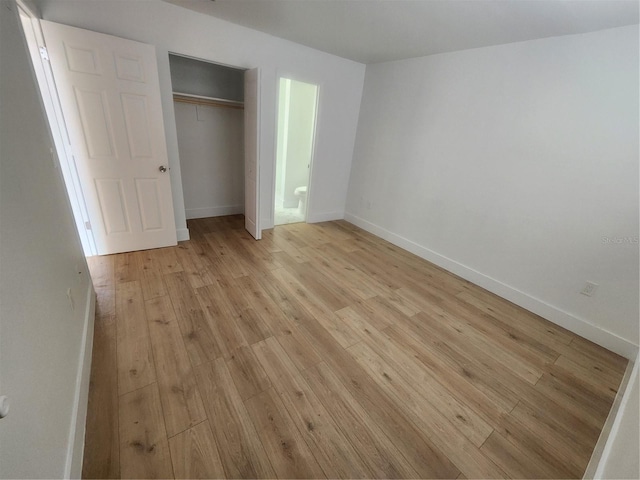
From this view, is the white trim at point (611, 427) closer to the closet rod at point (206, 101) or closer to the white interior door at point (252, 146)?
the white interior door at point (252, 146)

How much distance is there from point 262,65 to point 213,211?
217 centimetres

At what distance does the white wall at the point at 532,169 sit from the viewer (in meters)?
1.94

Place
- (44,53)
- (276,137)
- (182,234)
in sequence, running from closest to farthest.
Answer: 1. (44,53)
2. (182,234)
3. (276,137)

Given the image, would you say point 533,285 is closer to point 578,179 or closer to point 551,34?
point 578,179

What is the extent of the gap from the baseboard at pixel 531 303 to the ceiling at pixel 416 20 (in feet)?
7.17

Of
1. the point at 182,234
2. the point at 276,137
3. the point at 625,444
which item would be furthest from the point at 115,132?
the point at 625,444

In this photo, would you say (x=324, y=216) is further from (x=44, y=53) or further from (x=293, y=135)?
(x=44, y=53)

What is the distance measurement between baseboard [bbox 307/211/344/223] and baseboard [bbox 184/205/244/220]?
118cm

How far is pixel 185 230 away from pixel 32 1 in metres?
2.16

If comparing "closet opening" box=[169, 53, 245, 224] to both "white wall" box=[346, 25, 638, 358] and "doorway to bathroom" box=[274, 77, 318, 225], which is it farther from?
"white wall" box=[346, 25, 638, 358]

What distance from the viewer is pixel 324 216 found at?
4.35 m

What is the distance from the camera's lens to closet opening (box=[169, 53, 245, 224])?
3.34 m

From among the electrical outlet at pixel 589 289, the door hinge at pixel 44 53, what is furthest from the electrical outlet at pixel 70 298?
the electrical outlet at pixel 589 289

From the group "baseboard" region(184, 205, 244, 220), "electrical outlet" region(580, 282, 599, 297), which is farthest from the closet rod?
"electrical outlet" region(580, 282, 599, 297)
